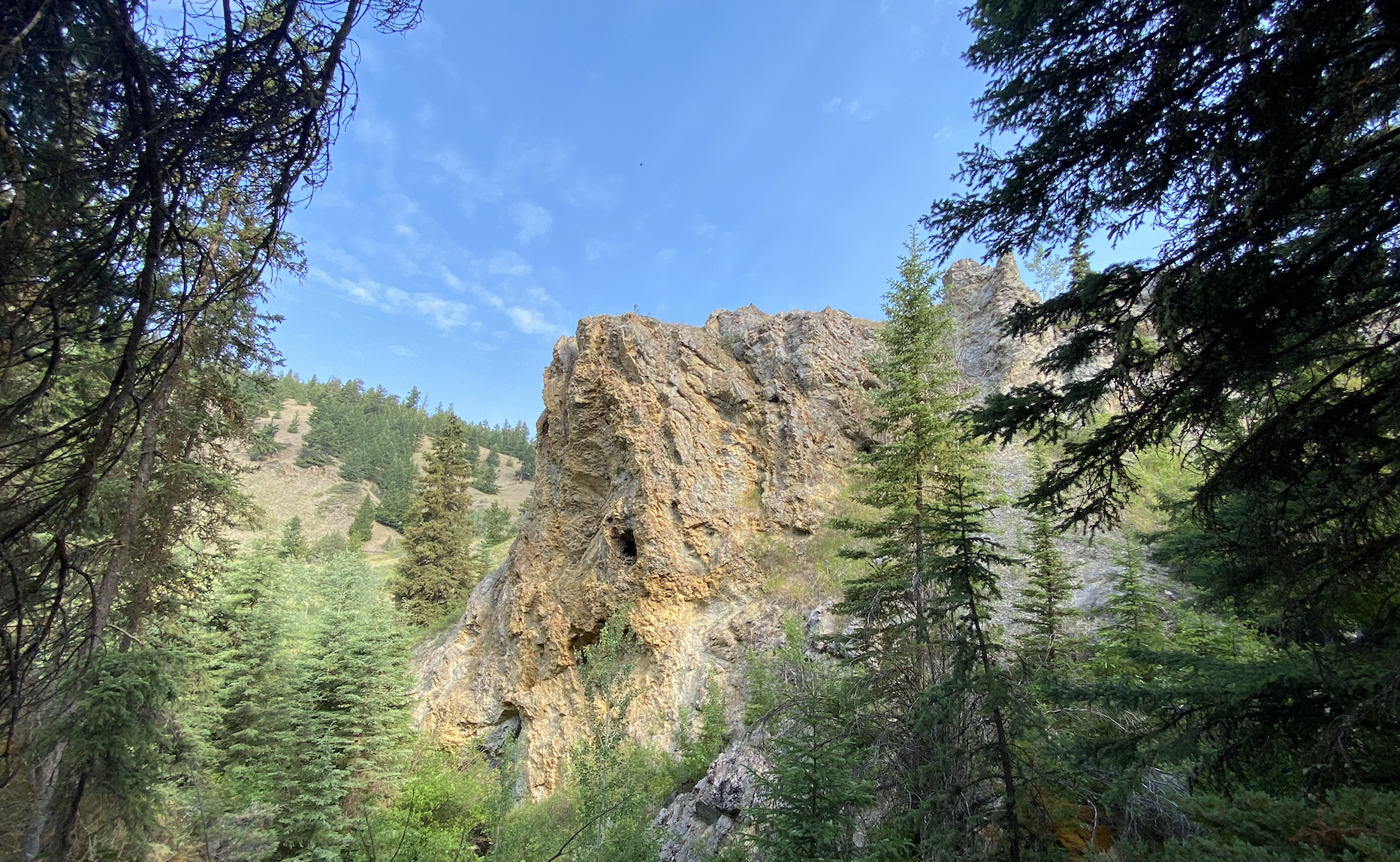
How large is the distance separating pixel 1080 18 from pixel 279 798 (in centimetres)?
1480

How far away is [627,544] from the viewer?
54.0 feet

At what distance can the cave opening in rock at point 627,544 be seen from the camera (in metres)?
16.2

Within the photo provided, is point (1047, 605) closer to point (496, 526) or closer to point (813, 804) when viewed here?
point (813, 804)

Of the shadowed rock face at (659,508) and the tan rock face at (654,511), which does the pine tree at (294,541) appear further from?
the tan rock face at (654,511)

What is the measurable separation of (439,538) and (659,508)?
12711mm

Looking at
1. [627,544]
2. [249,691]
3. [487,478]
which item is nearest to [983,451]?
[627,544]

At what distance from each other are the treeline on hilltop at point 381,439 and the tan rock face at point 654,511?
3597cm

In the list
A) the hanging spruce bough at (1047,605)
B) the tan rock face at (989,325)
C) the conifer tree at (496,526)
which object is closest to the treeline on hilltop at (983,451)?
the hanging spruce bough at (1047,605)

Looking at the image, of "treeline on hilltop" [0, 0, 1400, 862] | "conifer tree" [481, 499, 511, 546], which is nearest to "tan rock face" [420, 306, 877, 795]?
"treeline on hilltop" [0, 0, 1400, 862]

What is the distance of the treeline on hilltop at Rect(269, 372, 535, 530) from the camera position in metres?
64.1

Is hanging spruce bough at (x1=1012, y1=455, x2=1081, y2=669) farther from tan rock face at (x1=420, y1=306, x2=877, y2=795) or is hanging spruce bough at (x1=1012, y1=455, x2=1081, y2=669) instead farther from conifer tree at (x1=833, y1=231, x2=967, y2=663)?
tan rock face at (x1=420, y1=306, x2=877, y2=795)

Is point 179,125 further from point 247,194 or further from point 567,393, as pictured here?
point 567,393

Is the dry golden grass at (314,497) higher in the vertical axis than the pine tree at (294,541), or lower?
higher

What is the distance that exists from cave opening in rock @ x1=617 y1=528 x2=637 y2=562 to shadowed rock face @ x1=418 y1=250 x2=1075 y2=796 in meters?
0.05
